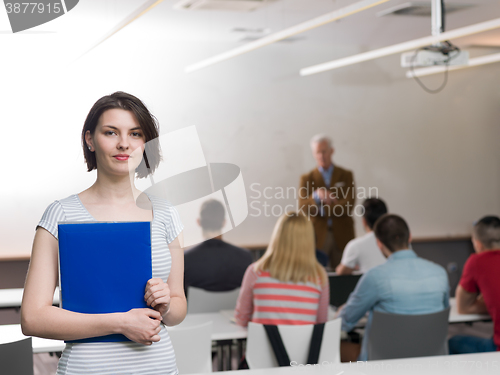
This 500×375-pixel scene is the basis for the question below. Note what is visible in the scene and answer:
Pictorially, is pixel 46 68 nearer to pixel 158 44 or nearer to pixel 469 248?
pixel 158 44

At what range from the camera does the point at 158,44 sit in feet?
16.3

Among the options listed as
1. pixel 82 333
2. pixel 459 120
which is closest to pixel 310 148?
pixel 459 120

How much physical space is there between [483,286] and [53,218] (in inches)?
92.7

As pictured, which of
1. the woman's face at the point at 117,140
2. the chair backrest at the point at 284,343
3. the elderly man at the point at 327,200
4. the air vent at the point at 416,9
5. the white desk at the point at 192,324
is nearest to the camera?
the woman's face at the point at 117,140

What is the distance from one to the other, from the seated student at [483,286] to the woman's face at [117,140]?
7.13 feet

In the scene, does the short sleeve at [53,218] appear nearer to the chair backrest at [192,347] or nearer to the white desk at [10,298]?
the chair backrest at [192,347]

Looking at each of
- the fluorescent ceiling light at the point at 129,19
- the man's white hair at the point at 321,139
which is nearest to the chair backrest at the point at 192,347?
the fluorescent ceiling light at the point at 129,19

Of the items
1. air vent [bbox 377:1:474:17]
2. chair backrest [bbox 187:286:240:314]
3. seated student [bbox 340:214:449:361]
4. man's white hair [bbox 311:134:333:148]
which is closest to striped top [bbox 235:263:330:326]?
seated student [bbox 340:214:449:361]

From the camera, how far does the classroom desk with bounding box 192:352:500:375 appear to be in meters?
1.52

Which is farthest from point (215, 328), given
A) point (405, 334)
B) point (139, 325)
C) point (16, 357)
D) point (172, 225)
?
point (139, 325)

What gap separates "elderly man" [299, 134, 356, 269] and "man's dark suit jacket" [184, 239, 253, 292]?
99.7 inches

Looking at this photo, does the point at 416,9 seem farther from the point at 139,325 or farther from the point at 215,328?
the point at 139,325

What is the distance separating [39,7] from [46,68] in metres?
0.34

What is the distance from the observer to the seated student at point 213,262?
3146mm
